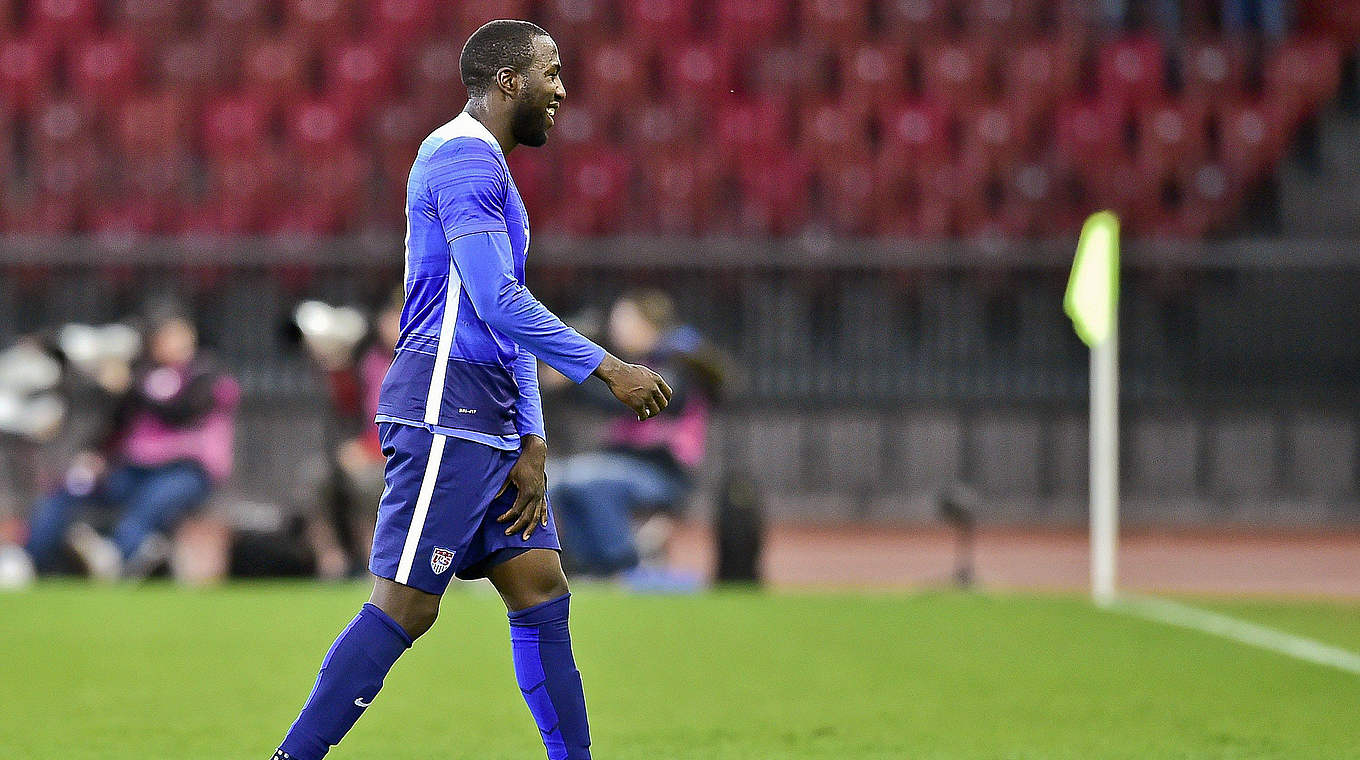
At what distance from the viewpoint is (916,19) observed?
14070 mm

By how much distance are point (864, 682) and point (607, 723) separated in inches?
48.1

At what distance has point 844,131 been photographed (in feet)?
44.4

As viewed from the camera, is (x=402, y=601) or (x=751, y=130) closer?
(x=402, y=601)

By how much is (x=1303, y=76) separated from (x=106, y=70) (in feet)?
33.5

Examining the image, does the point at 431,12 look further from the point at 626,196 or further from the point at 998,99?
the point at 998,99

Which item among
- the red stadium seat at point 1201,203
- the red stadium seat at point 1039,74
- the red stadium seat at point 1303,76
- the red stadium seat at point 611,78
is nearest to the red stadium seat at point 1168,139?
the red stadium seat at point 1201,203

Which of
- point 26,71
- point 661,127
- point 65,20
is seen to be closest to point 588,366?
point 661,127

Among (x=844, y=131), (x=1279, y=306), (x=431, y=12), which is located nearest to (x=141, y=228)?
(x=431, y=12)

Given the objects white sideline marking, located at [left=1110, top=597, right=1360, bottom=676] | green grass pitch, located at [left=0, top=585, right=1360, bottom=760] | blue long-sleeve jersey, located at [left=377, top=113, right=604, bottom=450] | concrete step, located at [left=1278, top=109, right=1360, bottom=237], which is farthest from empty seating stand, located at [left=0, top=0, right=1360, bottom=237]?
blue long-sleeve jersey, located at [left=377, top=113, right=604, bottom=450]

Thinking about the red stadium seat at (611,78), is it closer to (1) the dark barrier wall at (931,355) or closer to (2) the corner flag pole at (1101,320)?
(1) the dark barrier wall at (931,355)

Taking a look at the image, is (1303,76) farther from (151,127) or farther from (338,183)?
(151,127)

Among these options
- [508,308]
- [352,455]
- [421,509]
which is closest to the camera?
[508,308]

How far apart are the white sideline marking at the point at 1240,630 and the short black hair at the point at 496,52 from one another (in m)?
4.42

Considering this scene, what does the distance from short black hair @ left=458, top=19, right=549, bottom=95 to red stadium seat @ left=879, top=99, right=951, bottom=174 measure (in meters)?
10.2
